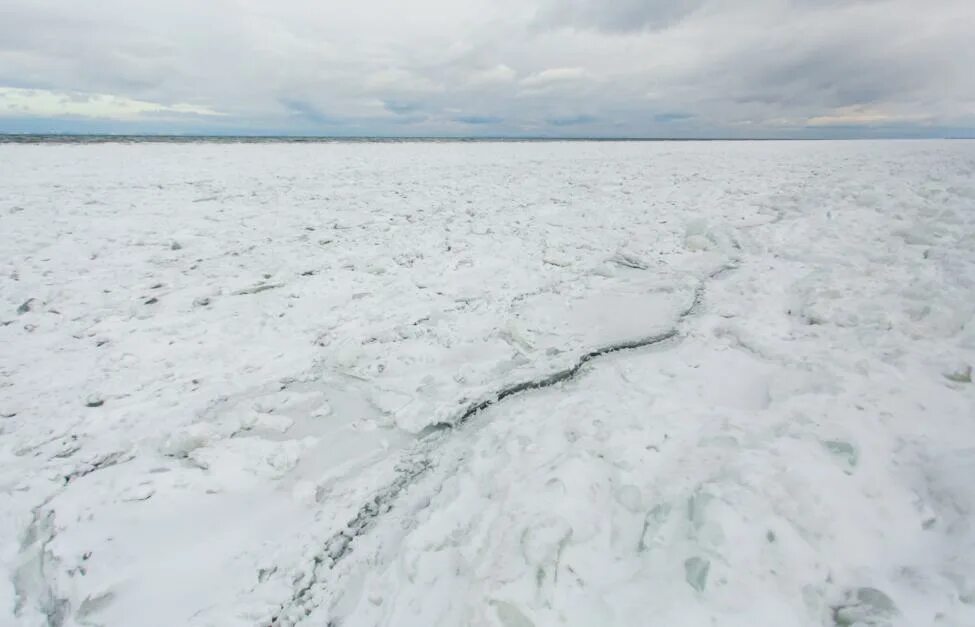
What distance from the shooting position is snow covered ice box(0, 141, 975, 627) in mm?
1986

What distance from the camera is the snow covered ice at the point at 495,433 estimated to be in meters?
1.99

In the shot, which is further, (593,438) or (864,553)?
(593,438)

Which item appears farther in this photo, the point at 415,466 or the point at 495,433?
the point at 495,433

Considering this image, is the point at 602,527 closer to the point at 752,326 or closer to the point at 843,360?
the point at 843,360

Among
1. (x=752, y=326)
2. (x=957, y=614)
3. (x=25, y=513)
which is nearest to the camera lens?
(x=957, y=614)

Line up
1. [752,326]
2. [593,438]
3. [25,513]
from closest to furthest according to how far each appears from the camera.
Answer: [25,513] → [593,438] → [752,326]

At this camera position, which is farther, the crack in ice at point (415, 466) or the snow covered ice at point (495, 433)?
the crack in ice at point (415, 466)

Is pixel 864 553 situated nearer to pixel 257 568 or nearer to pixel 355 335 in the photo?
pixel 257 568

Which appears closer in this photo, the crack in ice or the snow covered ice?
the snow covered ice

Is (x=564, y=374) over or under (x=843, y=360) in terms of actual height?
under

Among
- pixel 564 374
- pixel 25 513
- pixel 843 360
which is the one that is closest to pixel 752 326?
pixel 843 360

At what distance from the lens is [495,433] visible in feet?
9.76

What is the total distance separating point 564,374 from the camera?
11.9ft

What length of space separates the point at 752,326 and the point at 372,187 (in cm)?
1047
